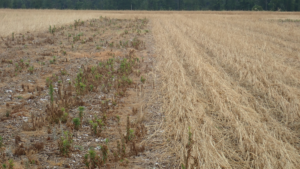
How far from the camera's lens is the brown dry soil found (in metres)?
3.86

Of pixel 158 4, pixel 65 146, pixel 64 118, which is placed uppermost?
pixel 158 4

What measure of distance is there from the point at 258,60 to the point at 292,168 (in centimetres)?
613

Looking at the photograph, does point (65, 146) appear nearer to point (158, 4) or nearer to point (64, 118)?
point (64, 118)

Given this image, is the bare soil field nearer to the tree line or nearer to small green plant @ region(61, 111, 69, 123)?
small green plant @ region(61, 111, 69, 123)

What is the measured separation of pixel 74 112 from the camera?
5.40 meters

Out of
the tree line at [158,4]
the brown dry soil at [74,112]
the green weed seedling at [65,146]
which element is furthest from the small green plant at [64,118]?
the tree line at [158,4]

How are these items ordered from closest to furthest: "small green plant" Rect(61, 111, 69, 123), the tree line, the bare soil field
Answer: the bare soil field
"small green plant" Rect(61, 111, 69, 123)
the tree line

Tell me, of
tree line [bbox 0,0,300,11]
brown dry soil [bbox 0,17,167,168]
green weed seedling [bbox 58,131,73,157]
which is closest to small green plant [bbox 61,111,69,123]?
brown dry soil [bbox 0,17,167,168]

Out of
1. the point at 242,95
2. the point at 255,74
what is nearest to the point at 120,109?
the point at 242,95

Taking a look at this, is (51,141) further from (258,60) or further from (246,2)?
(246,2)

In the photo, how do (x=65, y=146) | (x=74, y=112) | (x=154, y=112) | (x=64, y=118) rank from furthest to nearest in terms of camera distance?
(x=154, y=112)
(x=74, y=112)
(x=64, y=118)
(x=65, y=146)

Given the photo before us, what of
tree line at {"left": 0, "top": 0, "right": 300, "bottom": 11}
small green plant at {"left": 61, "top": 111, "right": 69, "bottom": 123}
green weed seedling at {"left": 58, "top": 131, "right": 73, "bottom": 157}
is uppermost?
tree line at {"left": 0, "top": 0, "right": 300, "bottom": 11}

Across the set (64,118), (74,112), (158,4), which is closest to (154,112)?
(74,112)

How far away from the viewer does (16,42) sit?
1260 centimetres
